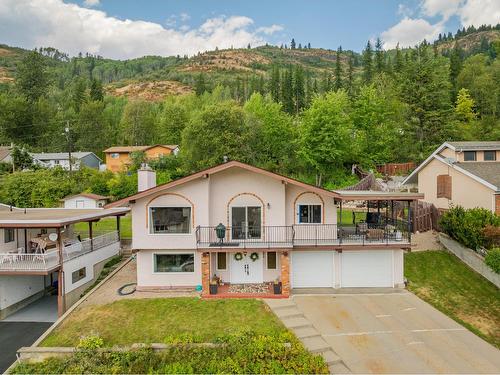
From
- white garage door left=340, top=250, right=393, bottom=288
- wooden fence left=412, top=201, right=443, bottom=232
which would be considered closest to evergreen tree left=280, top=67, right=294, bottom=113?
wooden fence left=412, top=201, right=443, bottom=232

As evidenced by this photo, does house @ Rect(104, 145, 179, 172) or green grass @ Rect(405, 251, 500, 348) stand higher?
house @ Rect(104, 145, 179, 172)

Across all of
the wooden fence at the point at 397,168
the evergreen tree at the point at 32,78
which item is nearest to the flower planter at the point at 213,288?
the wooden fence at the point at 397,168

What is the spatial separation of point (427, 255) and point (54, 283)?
72.2ft

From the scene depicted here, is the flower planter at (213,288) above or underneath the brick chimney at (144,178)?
underneath

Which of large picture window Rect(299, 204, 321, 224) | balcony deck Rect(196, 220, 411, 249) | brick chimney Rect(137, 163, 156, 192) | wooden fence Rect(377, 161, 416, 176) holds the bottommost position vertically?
Result: balcony deck Rect(196, 220, 411, 249)

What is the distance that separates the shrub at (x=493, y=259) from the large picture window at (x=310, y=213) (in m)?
8.33

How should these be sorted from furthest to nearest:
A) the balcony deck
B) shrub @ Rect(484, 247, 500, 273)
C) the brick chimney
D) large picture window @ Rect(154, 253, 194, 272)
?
the brick chimney
large picture window @ Rect(154, 253, 194, 272)
shrub @ Rect(484, 247, 500, 273)
the balcony deck

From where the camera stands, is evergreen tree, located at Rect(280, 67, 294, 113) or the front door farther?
evergreen tree, located at Rect(280, 67, 294, 113)

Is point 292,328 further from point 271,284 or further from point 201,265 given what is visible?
point 201,265

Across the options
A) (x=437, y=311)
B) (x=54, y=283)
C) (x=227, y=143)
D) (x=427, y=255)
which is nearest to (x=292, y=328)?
(x=437, y=311)

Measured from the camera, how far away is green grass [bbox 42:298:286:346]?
12.4 m

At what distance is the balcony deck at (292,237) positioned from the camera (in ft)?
52.4

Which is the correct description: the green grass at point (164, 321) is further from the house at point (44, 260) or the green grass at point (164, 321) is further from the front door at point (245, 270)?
the house at point (44, 260)

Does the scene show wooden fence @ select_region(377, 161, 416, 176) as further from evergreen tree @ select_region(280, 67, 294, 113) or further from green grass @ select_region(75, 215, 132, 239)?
evergreen tree @ select_region(280, 67, 294, 113)
